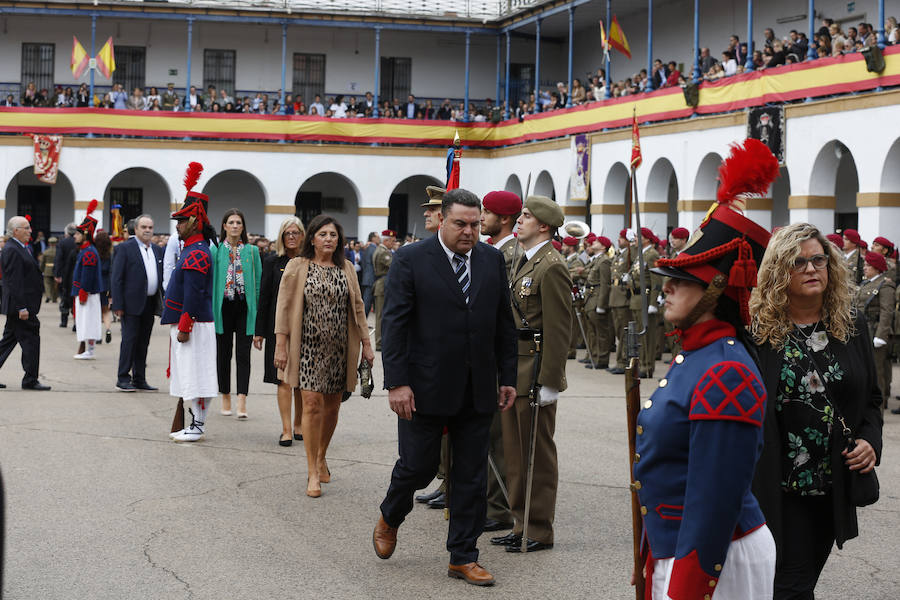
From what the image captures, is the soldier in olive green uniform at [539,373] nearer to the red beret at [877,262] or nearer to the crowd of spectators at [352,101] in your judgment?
the red beret at [877,262]

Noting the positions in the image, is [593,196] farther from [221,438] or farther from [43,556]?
[43,556]

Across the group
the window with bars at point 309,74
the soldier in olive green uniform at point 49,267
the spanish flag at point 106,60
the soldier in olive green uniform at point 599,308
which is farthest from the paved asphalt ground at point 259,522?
the window with bars at point 309,74

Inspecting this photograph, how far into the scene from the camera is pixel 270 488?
7.81 meters

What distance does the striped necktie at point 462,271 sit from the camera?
231 inches

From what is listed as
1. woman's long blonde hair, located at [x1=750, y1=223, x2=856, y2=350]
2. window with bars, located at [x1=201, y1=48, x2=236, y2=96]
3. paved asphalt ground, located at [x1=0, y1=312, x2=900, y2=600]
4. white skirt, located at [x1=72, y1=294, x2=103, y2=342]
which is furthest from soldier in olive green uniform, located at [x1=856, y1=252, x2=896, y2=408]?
window with bars, located at [x1=201, y1=48, x2=236, y2=96]

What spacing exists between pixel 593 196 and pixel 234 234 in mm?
21584

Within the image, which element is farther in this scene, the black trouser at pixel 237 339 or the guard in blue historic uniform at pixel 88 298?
the guard in blue historic uniform at pixel 88 298

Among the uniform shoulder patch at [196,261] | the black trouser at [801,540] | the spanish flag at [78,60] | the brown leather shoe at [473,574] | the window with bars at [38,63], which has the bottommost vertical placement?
the brown leather shoe at [473,574]

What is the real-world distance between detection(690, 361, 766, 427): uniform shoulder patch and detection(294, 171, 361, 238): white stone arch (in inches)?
1493

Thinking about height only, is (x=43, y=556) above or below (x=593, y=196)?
below

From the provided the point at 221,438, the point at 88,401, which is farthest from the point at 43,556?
the point at 88,401

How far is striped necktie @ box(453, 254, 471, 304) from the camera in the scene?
19.3ft

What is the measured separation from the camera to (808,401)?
4.18 meters

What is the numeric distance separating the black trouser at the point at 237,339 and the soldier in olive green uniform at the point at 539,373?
4.76 m
